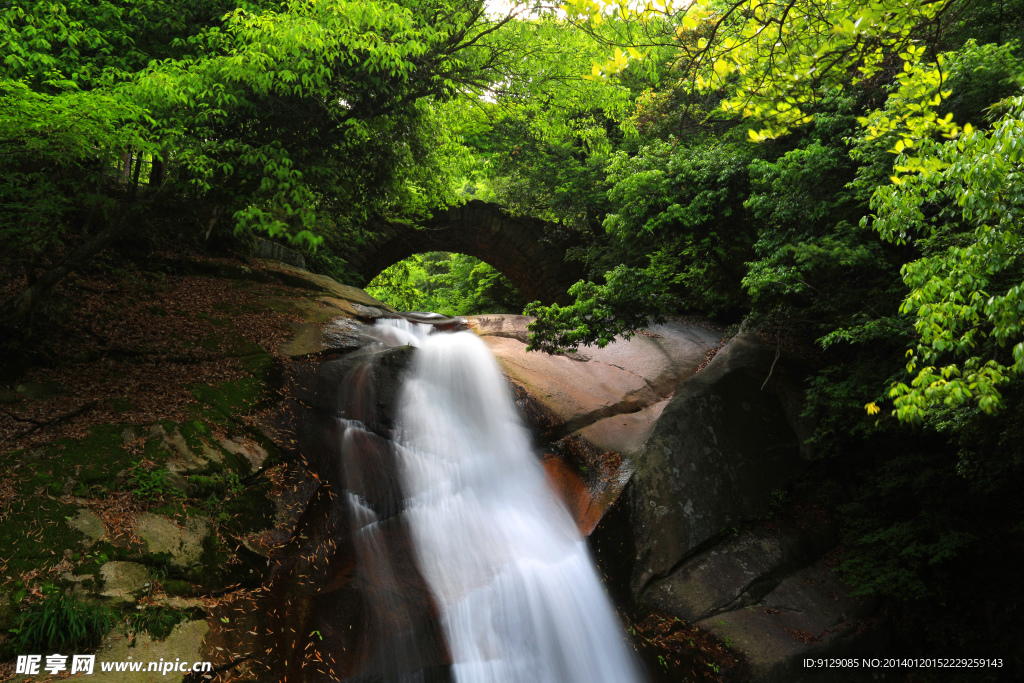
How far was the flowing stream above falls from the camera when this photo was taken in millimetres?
5832

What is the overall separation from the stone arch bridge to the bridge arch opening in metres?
1.37

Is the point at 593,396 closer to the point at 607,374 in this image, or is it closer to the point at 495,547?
the point at 607,374

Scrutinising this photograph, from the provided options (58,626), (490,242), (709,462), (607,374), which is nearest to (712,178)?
(607,374)

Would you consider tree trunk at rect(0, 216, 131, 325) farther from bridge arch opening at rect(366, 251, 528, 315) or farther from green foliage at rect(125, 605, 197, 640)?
bridge arch opening at rect(366, 251, 528, 315)

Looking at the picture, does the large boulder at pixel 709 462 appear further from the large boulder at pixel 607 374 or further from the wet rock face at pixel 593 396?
the large boulder at pixel 607 374

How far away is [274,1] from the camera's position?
831 cm

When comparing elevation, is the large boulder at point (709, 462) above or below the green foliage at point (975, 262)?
below

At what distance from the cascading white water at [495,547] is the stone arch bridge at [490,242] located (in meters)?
8.46

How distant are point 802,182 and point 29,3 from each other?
10660 millimetres

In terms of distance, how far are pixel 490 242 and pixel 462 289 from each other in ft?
21.3

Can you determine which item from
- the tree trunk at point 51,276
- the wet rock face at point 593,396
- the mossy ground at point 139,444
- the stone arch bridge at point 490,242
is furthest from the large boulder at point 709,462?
the stone arch bridge at point 490,242

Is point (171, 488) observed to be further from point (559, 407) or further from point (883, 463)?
point (883, 463)

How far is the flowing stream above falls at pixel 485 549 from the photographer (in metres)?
5.83

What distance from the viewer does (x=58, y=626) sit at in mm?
4066
